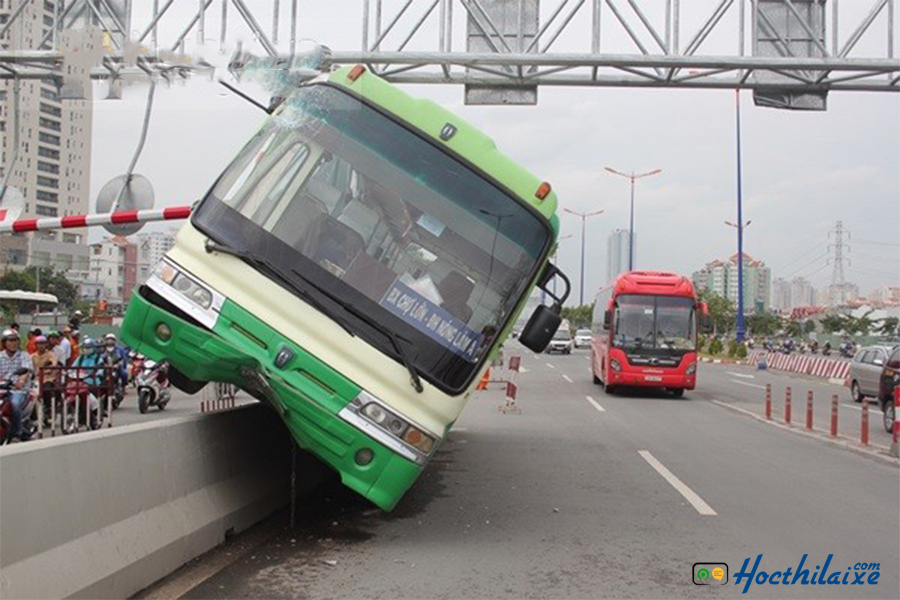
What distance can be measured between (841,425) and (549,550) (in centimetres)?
1372

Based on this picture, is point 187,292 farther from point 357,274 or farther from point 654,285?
point 654,285

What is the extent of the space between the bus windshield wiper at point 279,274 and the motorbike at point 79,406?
821 cm

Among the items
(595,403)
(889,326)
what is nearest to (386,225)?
(595,403)

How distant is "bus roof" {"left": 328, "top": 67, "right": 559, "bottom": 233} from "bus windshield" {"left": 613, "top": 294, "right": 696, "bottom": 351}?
16727mm

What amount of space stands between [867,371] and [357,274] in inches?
861

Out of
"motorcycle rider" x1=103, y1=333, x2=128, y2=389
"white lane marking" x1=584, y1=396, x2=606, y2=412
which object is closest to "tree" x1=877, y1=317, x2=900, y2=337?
"white lane marking" x1=584, y1=396, x2=606, y2=412

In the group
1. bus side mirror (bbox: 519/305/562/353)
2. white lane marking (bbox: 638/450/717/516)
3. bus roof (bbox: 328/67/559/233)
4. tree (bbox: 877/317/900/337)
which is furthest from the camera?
tree (bbox: 877/317/900/337)

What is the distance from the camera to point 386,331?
7043 millimetres

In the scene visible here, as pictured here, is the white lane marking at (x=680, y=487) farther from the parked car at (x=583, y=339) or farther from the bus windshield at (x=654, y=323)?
the parked car at (x=583, y=339)

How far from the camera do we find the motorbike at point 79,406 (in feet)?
47.1

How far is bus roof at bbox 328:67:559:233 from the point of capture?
7672mm

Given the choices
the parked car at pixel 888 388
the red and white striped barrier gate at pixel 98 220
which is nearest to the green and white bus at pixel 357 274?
the red and white striped barrier gate at pixel 98 220

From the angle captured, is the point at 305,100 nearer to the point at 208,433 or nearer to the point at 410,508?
the point at 208,433

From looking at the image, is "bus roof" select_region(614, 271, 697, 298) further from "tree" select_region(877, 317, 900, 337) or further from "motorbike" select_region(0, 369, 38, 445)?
"tree" select_region(877, 317, 900, 337)
